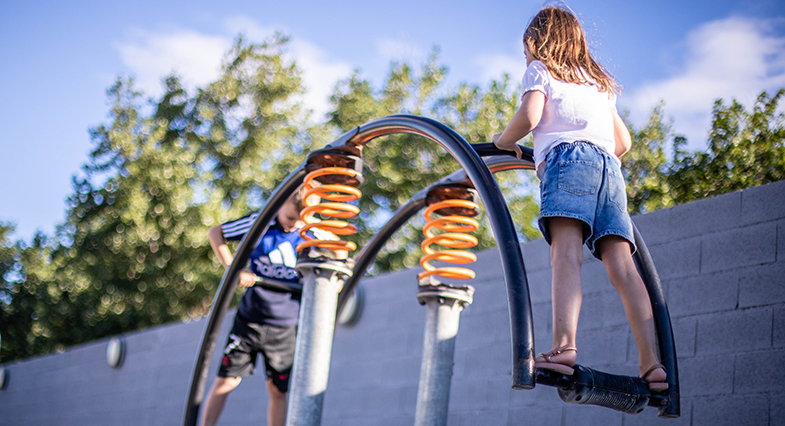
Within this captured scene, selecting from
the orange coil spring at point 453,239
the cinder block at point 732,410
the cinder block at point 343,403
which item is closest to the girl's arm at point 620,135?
the orange coil spring at point 453,239

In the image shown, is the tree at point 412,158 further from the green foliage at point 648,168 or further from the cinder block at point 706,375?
the cinder block at point 706,375

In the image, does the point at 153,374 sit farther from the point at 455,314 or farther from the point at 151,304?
the point at 151,304

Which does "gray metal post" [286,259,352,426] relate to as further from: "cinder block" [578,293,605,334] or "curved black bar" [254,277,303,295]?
"cinder block" [578,293,605,334]

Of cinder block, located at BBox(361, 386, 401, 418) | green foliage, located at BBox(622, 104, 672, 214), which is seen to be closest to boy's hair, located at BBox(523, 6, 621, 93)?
green foliage, located at BBox(622, 104, 672, 214)

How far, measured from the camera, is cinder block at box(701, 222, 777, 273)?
3.01 meters

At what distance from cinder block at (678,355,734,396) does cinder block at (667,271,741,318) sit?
217 mm

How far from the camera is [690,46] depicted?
8.88m

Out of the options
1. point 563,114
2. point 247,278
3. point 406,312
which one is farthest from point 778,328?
point 406,312

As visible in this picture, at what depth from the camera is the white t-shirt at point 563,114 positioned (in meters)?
2.15

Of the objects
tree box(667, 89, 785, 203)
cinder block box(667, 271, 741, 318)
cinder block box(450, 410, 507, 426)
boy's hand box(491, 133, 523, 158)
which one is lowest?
cinder block box(450, 410, 507, 426)

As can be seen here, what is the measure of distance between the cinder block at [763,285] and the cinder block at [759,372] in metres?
0.21

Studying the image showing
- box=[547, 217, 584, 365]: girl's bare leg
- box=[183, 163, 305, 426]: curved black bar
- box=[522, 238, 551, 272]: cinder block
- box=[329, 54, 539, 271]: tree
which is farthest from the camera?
box=[329, 54, 539, 271]: tree

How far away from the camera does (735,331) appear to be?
302 centimetres

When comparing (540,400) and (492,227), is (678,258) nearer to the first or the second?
(540,400)
